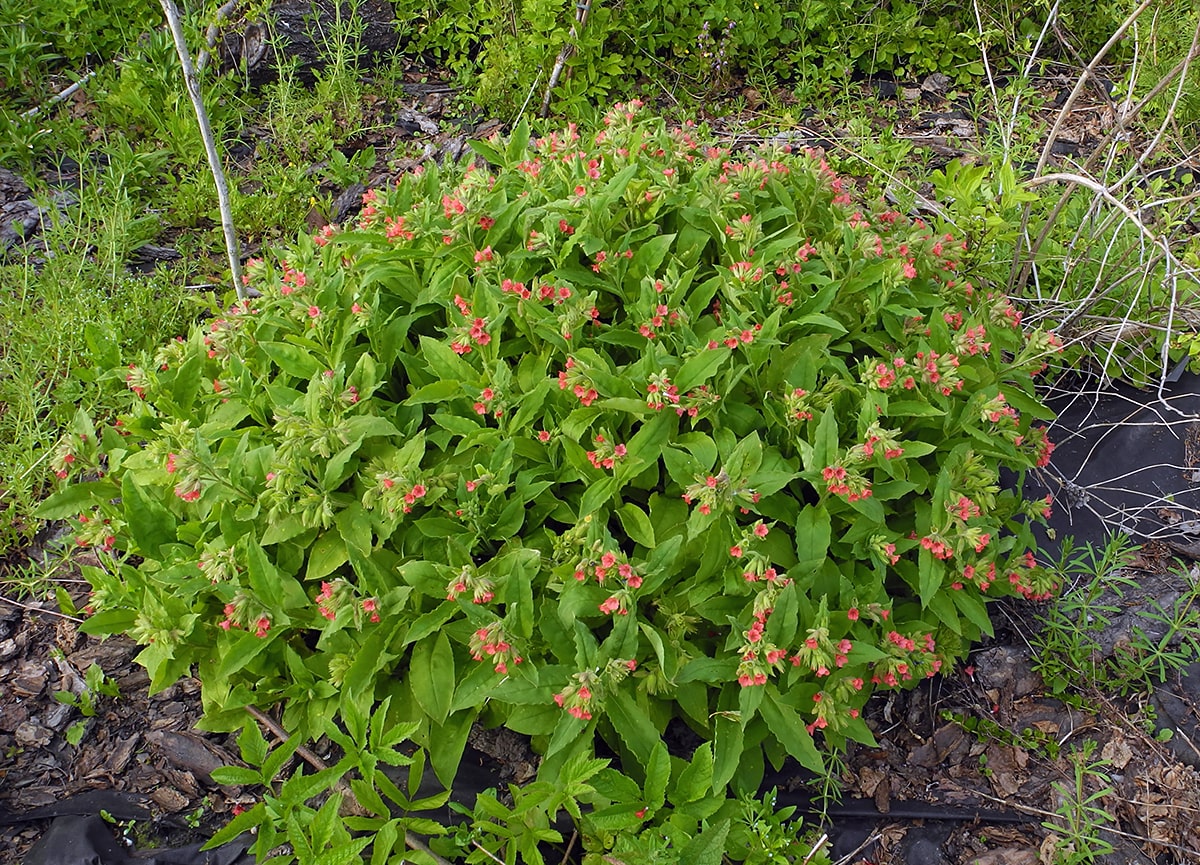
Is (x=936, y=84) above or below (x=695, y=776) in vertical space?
above

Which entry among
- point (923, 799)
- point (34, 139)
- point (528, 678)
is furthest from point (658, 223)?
point (34, 139)

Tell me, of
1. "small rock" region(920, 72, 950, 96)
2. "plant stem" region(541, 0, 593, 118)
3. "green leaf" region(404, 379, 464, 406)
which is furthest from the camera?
"small rock" region(920, 72, 950, 96)

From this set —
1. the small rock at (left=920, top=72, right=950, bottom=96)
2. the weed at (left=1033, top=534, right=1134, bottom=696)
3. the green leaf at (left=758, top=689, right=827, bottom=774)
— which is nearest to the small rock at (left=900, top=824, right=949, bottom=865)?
the green leaf at (left=758, top=689, right=827, bottom=774)

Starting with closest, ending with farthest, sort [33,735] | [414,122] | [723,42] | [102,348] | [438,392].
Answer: [438,392] → [33,735] → [102,348] → [414,122] → [723,42]

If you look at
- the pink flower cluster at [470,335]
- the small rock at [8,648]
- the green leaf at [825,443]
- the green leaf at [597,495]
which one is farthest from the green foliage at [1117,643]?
the small rock at [8,648]

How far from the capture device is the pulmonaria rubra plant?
7.22 ft

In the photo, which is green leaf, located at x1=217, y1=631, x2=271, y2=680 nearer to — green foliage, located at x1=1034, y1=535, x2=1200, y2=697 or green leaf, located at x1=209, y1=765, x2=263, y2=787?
green leaf, located at x1=209, y1=765, x2=263, y2=787

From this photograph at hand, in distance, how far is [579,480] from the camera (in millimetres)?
2555

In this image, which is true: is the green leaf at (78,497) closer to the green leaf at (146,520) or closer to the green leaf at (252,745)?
the green leaf at (146,520)

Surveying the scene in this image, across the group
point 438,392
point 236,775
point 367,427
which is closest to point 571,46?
point 438,392

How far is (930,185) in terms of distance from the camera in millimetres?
4848

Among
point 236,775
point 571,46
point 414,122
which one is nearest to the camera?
point 236,775

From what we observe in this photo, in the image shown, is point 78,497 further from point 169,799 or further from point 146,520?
point 169,799

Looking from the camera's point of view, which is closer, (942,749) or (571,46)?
(942,749)
